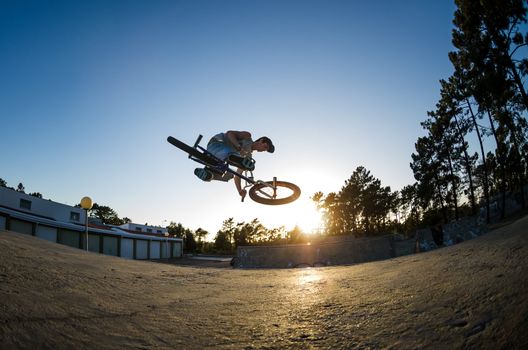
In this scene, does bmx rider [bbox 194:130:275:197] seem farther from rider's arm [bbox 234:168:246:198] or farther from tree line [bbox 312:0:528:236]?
tree line [bbox 312:0:528:236]

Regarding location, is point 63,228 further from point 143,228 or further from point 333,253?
point 143,228

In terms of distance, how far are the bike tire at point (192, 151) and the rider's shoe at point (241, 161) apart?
441 millimetres

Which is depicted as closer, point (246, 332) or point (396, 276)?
point (246, 332)

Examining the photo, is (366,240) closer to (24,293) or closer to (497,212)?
(24,293)

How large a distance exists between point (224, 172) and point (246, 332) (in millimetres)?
5051

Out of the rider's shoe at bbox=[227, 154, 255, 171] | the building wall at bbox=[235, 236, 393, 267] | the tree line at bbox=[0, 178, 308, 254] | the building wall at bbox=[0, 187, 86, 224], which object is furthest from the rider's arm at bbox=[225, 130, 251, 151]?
the tree line at bbox=[0, 178, 308, 254]

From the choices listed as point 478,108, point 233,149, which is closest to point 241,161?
point 233,149

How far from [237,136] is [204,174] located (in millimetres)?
1233

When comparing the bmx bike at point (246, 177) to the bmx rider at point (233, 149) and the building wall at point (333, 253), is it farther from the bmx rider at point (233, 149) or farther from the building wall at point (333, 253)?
the building wall at point (333, 253)

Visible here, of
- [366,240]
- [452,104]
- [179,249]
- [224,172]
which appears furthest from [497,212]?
[179,249]

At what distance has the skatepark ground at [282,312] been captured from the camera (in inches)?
59.6

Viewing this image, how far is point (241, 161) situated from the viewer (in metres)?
6.35

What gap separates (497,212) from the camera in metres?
28.6

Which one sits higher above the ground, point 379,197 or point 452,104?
point 452,104
